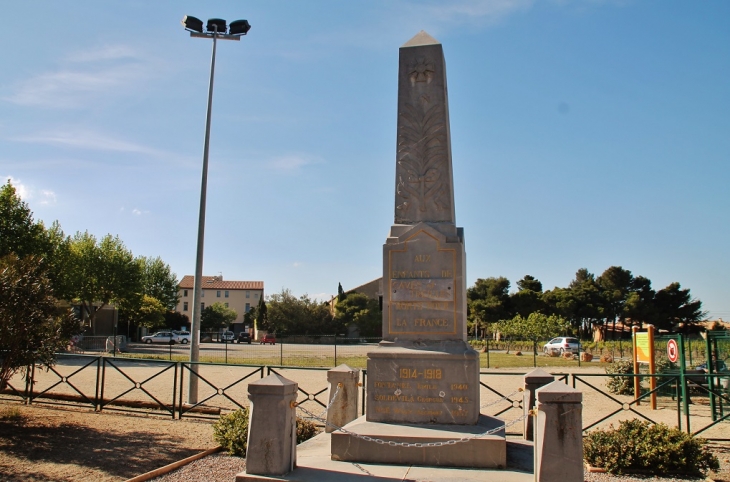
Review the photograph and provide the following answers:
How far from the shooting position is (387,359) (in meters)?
8.02

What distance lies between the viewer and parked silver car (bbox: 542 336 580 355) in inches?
1720

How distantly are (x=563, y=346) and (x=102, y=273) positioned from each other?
116 ft

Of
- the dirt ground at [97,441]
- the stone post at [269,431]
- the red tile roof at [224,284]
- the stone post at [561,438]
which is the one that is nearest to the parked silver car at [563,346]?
the dirt ground at [97,441]

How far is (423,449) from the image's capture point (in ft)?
23.4


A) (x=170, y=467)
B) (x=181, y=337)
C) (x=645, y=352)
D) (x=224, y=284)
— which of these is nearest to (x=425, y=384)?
(x=170, y=467)

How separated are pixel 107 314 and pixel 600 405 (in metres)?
52.9

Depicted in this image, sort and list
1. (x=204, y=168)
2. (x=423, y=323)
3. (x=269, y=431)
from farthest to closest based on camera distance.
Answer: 1. (x=204, y=168)
2. (x=423, y=323)
3. (x=269, y=431)

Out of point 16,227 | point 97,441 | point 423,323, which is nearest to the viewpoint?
point 423,323

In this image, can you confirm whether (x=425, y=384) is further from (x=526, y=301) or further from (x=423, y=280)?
(x=526, y=301)

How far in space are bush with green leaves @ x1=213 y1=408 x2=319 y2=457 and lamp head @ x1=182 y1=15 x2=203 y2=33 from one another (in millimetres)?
11941

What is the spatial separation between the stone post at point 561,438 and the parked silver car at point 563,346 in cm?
3957

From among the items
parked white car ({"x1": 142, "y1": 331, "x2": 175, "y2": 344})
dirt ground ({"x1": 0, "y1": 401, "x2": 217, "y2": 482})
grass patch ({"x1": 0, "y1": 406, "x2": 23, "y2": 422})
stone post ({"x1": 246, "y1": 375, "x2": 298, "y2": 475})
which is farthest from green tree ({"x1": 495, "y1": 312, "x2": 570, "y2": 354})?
stone post ({"x1": 246, "y1": 375, "x2": 298, "y2": 475})

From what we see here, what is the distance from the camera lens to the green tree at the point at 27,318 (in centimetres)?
1000

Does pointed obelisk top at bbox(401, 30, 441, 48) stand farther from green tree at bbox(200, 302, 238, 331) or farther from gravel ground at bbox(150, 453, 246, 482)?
green tree at bbox(200, 302, 238, 331)
